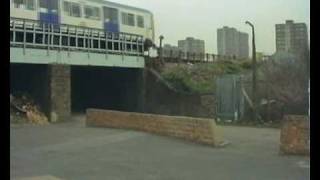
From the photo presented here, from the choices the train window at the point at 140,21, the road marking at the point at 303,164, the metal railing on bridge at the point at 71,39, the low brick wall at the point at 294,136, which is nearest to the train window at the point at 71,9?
the metal railing on bridge at the point at 71,39

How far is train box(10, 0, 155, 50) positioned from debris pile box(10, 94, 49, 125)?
433 cm

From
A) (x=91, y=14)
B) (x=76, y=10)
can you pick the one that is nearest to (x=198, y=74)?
(x=91, y=14)

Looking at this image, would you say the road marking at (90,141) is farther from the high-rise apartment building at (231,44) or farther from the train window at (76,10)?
the high-rise apartment building at (231,44)

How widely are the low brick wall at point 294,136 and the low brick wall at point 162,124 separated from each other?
7.87ft

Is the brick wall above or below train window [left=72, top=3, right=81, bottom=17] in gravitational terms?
below

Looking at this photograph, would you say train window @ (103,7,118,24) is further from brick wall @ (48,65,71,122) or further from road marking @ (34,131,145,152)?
road marking @ (34,131,145,152)

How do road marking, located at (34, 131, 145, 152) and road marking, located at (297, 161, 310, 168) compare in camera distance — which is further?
road marking, located at (34, 131, 145, 152)

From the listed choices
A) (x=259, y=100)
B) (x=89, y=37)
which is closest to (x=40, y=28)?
(x=89, y=37)

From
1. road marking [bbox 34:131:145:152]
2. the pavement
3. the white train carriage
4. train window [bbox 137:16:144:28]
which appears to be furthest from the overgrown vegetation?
the pavement

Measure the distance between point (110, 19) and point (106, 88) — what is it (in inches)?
266

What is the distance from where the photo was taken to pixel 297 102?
22969mm

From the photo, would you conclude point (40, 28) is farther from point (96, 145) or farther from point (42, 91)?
point (96, 145)

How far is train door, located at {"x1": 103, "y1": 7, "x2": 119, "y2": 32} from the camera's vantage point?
29688 mm
